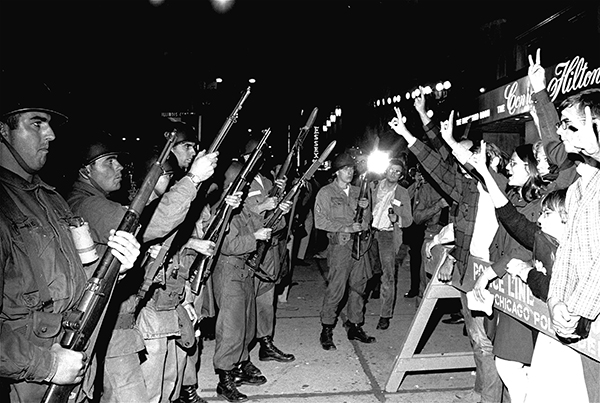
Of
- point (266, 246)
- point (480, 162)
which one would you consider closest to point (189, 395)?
point (266, 246)

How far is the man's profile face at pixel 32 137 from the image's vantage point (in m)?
2.41

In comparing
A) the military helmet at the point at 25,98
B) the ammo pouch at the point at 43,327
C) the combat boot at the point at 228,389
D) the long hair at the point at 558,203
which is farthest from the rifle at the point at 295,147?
the ammo pouch at the point at 43,327

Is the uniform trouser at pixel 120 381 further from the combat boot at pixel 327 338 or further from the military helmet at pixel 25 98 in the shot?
the combat boot at pixel 327 338

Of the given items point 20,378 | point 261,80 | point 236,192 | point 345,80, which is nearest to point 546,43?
point 236,192

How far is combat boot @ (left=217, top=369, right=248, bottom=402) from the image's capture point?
14.5ft

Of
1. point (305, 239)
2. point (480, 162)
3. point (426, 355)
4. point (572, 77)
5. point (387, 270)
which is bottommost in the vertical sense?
point (426, 355)

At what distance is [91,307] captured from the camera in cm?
225

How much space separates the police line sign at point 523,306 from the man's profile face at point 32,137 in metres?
2.89

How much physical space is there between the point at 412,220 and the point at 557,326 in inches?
169

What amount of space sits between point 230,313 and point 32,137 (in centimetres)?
269

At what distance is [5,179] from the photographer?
2.31 meters

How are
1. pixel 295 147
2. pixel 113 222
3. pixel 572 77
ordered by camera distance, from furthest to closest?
1. pixel 572 77
2. pixel 295 147
3. pixel 113 222

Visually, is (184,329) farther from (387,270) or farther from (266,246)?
(387,270)

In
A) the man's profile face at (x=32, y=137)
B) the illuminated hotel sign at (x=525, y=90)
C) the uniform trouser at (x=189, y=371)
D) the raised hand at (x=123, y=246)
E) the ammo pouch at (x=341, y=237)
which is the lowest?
the uniform trouser at (x=189, y=371)
